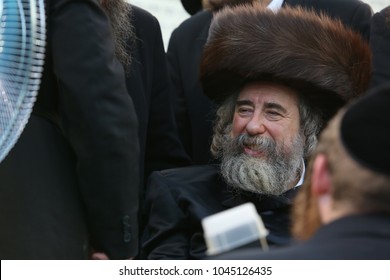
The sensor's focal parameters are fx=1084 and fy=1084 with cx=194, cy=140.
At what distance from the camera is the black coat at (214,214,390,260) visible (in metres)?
2.38

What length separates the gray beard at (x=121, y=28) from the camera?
167 inches

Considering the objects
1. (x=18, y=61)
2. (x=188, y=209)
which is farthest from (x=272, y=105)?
(x=18, y=61)

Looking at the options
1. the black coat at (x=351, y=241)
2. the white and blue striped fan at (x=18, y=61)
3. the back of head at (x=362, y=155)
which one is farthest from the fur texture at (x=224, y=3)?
the black coat at (x=351, y=241)

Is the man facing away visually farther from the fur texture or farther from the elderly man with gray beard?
the fur texture

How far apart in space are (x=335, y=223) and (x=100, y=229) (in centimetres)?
157

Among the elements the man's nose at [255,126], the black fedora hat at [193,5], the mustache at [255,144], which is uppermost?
the black fedora hat at [193,5]

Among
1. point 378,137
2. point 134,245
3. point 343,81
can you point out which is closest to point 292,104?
point 343,81

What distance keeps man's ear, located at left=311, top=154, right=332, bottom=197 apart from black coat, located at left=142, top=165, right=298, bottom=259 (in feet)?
5.87

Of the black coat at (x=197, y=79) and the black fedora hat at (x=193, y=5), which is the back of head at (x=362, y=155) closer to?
the black coat at (x=197, y=79)

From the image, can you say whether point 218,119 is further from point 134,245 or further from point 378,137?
point 378,137

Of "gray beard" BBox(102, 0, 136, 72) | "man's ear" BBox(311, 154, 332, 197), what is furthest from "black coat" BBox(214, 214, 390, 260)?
"gray beard" BBox(102, 0, 136, 72)

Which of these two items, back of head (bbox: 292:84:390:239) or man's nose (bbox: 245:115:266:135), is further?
man's nose (bbox: 245:115:266:135)

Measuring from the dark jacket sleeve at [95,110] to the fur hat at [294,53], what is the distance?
0.93m

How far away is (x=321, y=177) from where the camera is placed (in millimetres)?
2504
